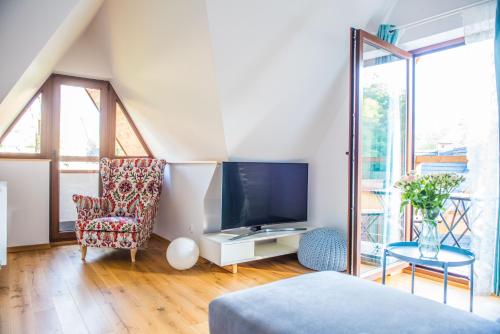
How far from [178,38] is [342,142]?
1.79 metres

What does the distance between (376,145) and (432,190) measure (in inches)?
34.0

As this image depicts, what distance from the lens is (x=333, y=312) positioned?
1.28 meters

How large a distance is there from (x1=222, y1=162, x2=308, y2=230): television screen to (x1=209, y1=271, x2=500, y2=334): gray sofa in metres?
1.63

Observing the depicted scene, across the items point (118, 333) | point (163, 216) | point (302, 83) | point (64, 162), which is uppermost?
point (302, 83)

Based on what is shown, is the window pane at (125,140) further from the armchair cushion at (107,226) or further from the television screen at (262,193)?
the television screen at (262,193)

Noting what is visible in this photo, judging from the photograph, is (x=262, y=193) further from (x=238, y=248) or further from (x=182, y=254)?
(x=182, y=254)

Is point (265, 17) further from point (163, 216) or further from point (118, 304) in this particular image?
point (163, 216)

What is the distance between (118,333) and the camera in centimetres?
195

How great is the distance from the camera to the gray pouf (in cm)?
304

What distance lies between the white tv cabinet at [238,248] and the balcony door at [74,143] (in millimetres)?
1851

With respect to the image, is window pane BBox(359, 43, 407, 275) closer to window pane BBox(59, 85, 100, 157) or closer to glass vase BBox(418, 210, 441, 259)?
glass vase BBox(418, 210, 441, 259)

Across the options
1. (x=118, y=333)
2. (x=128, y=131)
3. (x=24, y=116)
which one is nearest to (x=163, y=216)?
(x=128, y=131)

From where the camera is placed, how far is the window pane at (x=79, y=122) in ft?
13.3

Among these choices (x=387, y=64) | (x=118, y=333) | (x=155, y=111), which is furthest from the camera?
(x=155, y=111)
